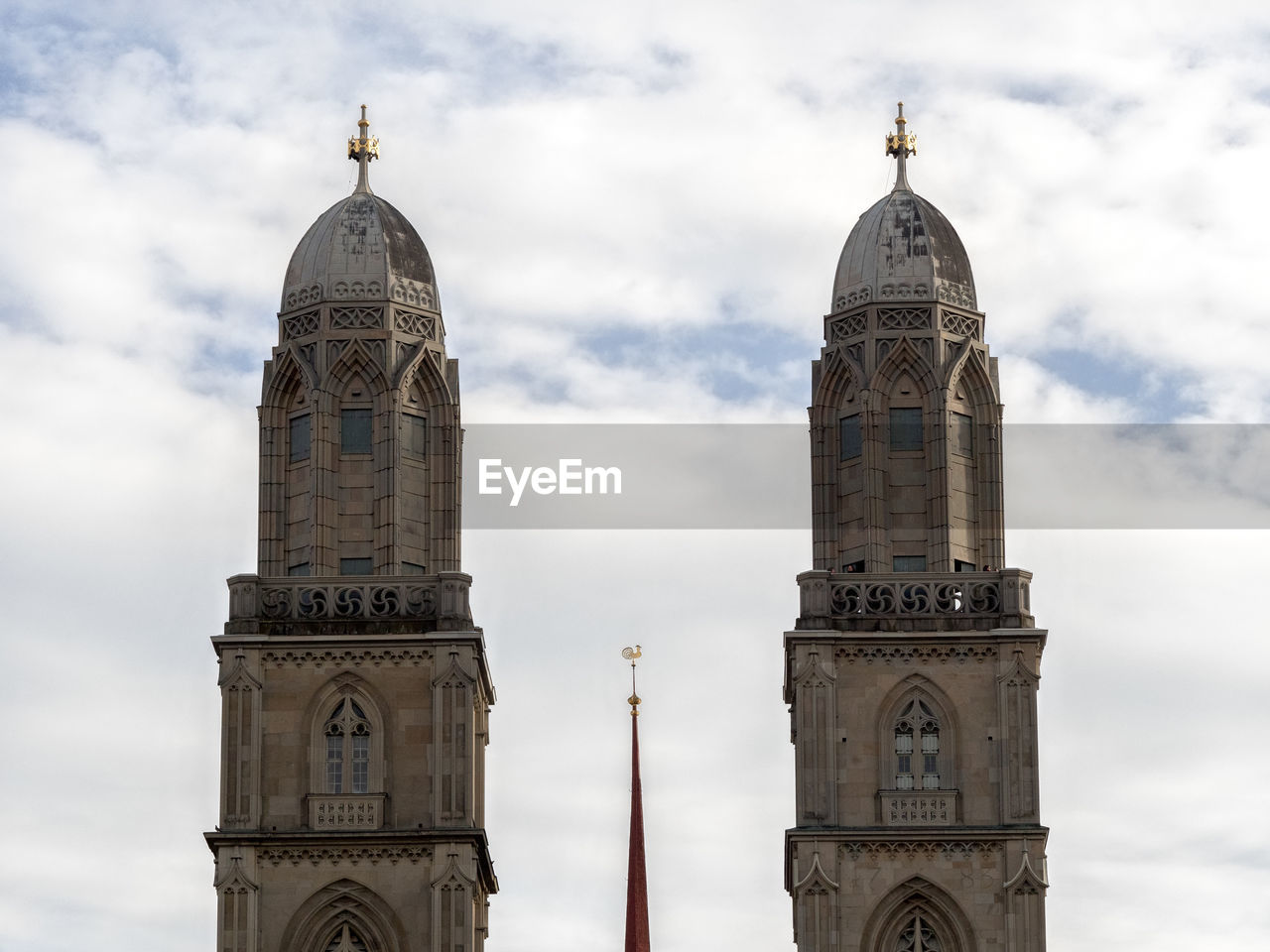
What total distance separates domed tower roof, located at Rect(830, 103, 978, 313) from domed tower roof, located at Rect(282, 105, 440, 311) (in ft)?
33.8

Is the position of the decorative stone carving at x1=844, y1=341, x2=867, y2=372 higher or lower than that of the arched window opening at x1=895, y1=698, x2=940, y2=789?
higher

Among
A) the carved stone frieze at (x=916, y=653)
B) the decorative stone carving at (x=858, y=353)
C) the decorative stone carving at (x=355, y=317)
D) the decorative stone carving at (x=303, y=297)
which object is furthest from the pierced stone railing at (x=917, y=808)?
the decorative stone carving at (x=303, y=297)

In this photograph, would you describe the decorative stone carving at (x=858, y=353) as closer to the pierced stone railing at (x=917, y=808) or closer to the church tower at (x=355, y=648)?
the church tower at (x=355, y=648)

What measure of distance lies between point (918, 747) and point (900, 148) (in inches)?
621

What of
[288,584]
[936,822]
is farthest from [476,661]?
[936,822]

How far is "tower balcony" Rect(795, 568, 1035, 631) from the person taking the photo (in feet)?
336

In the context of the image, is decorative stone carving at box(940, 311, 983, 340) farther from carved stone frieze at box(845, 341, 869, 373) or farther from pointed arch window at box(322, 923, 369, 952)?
pointed arch window at box(322, 923, 369, 952)

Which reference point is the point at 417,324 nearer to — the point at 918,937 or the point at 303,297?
the point at 303,297

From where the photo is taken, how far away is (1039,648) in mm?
102500

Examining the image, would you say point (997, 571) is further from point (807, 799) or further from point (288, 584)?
point (288, 584)

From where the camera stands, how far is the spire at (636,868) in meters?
125

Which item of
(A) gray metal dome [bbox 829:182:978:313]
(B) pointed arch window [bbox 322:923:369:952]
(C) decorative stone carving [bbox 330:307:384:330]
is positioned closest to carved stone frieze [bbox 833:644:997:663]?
(A) gray metal dome [bbox 829:182:978:313]

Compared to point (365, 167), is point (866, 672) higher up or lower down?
lower down

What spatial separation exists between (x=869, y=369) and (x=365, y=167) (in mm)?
13890
